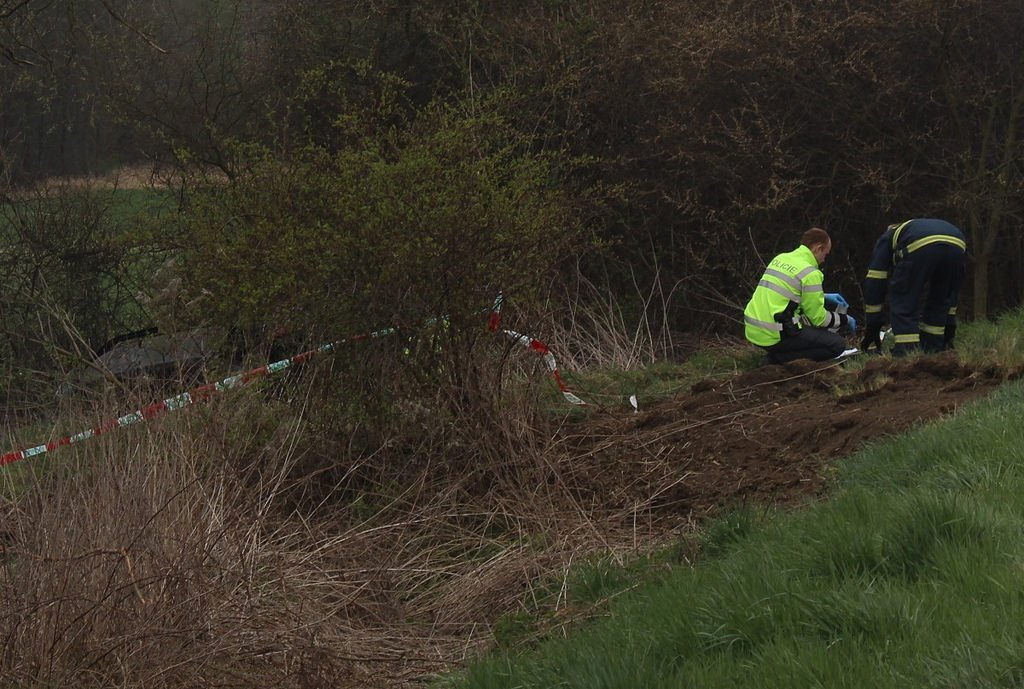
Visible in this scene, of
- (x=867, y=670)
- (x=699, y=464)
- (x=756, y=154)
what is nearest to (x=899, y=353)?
(x=699, y=464)

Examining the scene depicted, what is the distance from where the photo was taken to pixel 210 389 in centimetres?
800

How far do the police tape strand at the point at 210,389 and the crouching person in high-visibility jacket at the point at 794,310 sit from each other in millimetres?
3080

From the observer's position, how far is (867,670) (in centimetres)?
370

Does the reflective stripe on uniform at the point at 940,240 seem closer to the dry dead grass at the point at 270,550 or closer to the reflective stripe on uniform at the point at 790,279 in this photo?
the reflective stripe on uniform at the point at 790,279

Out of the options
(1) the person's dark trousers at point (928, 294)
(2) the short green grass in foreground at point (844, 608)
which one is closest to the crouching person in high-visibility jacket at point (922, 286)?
(1) the person's dark trousers at point (928, 294)

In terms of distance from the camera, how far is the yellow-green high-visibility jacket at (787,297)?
1187cm

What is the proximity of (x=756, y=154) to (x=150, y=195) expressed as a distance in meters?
7.65

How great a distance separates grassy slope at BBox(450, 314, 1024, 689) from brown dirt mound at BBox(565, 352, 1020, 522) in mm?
1463

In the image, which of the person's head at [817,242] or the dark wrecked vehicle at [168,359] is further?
the person's head at [817,242]

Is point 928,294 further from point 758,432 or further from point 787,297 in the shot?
point 758,432

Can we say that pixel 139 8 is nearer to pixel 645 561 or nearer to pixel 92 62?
pixel 92 62

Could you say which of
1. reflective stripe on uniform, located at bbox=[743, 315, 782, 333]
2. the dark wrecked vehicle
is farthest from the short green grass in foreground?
reflective stripe on uniform, located at bbox=[743, 315, 782, 333]

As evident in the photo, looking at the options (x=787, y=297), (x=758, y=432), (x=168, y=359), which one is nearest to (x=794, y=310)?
(x=787, y=297)

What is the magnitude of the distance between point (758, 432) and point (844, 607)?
4292mm
